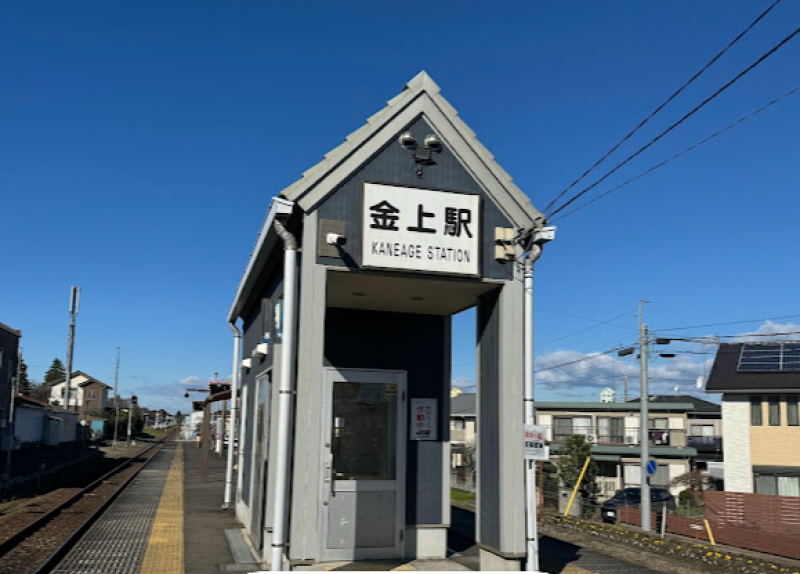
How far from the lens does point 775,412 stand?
1104 inches

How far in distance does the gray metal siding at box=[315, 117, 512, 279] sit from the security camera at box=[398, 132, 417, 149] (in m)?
0.06

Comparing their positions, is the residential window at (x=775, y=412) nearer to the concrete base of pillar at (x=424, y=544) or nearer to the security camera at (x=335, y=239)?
the concrete base of pillar at (x=424, y=544)

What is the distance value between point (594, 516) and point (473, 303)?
54.1 ft

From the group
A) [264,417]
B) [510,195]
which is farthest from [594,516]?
[510,195]

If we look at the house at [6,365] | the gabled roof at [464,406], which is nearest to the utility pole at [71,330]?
the house at [6,365]

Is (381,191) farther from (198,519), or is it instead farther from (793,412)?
(793,412)

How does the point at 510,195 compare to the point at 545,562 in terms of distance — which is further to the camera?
the point at 545,562

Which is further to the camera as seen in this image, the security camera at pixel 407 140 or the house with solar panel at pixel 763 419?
the house with solar panel at pixel 763 419

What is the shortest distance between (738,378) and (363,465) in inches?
961

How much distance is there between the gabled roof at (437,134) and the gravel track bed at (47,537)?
7599mm

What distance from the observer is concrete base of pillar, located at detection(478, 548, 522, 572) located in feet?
26.8

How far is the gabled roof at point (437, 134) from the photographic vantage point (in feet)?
26.7

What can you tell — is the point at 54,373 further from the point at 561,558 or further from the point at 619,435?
the point at 561,558

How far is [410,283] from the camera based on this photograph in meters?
8.66
